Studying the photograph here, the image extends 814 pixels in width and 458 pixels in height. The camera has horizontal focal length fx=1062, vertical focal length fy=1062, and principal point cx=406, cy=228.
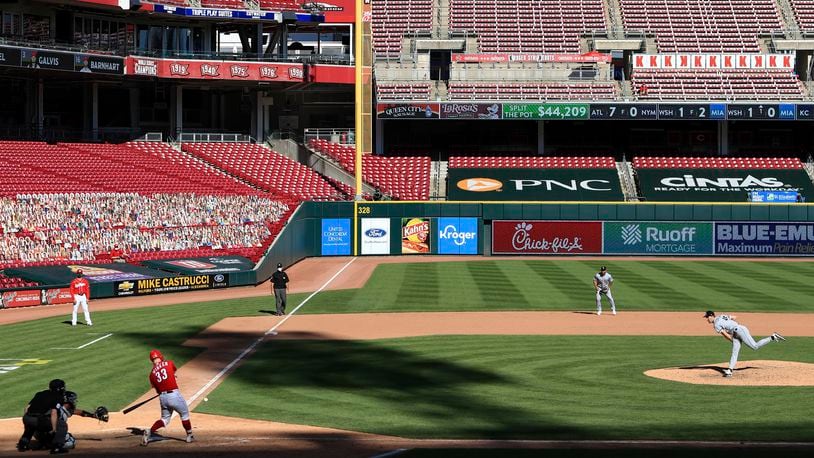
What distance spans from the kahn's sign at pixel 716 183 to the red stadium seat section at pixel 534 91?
627cm

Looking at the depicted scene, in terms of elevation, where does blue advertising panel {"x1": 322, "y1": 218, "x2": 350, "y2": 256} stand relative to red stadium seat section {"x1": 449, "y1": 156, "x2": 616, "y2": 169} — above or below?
below

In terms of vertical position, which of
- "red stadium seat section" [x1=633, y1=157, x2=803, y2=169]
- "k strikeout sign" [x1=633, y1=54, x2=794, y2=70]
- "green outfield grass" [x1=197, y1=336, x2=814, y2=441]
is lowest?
"green outfield grass" [x1=197, y1=336, x2=814, y2=441]

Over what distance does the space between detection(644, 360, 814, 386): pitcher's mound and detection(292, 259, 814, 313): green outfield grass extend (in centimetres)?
1176

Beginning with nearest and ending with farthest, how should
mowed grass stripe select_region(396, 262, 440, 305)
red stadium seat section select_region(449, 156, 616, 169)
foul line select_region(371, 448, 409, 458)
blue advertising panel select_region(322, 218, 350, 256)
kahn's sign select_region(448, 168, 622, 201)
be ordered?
foul line select_region(371, 448, 409, 458), mowed grass stripe select_region(396, 262, 440, 305), blue advertising panel select_region(322, 218, 350, 256), kahn's sign select_region(448, 168, 622, 201), red stadium seat section select_region(449, 156, 616, 169)

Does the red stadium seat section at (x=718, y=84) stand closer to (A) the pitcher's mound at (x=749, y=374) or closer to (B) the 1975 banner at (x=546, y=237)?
(B) the 1975 banner at (x=546, y=237)

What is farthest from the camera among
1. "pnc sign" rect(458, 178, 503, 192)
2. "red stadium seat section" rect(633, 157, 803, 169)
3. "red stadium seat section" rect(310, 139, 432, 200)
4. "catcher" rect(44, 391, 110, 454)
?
"red stadium seat section" rect(633, 157, 803, 169)

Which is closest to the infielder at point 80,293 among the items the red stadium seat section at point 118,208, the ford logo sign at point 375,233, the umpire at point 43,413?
A: the red stadium seat section at point 118,208

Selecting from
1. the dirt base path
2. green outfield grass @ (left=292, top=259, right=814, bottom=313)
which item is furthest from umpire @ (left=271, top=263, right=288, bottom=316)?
green outfield grass @ (left=292, top=259, right=814, bottom=313)

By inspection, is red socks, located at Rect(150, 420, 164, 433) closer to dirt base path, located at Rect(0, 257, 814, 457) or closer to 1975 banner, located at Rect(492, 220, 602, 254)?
dirt base path, located at Rect(0, 257, 814, 457)

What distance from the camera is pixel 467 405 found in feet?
64.1

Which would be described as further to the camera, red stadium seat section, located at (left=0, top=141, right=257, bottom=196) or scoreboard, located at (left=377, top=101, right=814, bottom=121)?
scoreboard, located at (left=377, top=101, right=814, bottom=121)

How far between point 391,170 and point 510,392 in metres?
45.5

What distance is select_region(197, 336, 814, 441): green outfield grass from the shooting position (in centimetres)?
1770

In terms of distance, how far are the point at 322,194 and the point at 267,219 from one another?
1008cm
